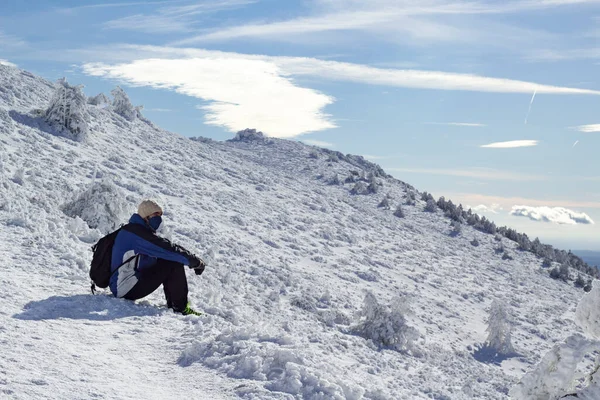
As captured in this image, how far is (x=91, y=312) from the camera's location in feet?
20.3

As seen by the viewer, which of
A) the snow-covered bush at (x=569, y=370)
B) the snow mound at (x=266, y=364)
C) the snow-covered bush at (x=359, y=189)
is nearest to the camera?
the snow-covered bush at (x=569, y=370)

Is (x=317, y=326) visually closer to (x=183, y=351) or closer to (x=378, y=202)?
(x=183, y=351)

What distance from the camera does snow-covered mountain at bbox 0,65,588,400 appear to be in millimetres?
4930

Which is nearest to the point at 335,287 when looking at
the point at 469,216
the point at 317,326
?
the point at 317,326

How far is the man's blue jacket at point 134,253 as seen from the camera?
6.64 m

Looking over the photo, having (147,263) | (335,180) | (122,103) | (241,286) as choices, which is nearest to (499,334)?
(241,286)

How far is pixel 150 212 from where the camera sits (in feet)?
22.8

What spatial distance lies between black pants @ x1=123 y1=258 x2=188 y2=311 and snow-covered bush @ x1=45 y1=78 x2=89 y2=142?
1403cm

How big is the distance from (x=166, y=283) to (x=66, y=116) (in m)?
14.8

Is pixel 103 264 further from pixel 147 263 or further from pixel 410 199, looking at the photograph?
pixel 410 199

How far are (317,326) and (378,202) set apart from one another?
2453 cm

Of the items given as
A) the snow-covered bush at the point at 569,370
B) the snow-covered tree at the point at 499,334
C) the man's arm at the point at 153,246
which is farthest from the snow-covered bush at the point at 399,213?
the snow-covered bush at the point at 569,370

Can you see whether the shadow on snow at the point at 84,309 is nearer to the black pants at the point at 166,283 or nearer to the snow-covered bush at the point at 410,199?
the black pants at the point at 166,283

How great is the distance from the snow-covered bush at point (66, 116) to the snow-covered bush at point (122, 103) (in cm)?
858
